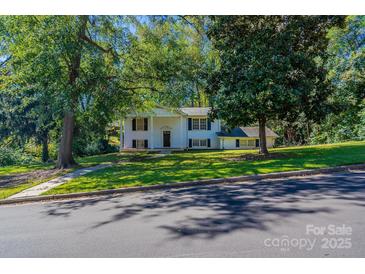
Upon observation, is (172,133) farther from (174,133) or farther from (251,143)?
(251,143)

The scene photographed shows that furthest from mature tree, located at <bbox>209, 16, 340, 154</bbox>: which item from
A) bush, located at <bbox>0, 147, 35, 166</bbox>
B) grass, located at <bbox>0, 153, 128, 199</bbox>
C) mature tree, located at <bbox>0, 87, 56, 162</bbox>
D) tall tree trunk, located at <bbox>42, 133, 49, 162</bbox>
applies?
tall tree trunk, located at <bbox>42, 133, 49, 162</bbox>

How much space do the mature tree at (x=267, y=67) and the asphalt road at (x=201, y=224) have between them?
22.1ft

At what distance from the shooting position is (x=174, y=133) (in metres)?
28.9

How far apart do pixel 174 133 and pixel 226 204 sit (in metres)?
23.1

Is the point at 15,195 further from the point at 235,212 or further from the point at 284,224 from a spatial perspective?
the point at 284,224

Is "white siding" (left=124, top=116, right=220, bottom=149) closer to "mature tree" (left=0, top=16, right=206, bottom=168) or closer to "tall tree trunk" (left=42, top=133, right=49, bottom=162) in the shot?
"tall tree trunk" (left=42, top=133, right=49, bottom=162)

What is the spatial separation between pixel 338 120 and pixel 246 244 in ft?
90.0

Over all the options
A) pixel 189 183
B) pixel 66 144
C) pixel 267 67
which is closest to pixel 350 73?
pixel 267 67

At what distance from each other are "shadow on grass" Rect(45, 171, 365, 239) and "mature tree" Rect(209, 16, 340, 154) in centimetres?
590

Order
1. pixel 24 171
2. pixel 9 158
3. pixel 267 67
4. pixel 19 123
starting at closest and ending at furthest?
pixel 267 67 → pixel 24 171 → pixel 9 158 → pixel 19 123

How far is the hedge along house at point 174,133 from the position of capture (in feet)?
93.6

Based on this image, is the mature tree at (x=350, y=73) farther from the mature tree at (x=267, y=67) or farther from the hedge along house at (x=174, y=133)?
Result: the hedge along house at (x=174, y=133)

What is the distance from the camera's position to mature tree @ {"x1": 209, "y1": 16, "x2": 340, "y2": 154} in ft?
42.7

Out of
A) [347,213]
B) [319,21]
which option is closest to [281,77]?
[319,21]
